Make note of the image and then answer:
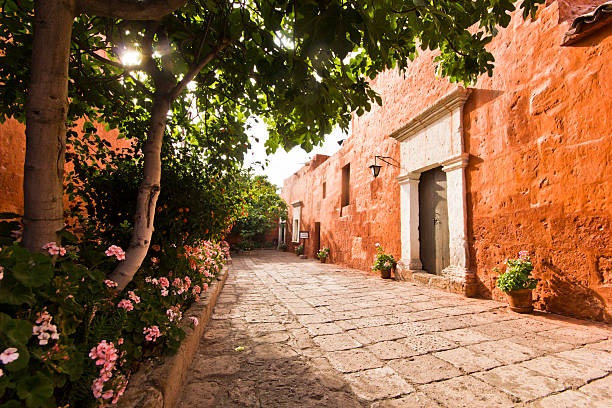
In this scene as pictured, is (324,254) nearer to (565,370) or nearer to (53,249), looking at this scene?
(565,370)

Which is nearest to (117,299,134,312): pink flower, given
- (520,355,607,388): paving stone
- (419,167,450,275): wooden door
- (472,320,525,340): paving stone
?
(520,355,607,388): paving stone

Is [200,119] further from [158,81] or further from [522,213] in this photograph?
A: [522,213]

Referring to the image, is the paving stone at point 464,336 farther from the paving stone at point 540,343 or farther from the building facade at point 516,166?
the building facade at point 516,166

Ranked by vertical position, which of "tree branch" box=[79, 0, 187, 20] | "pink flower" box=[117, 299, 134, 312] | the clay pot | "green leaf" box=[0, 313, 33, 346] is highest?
"tree branch" box=[79, 0, 187, 20]

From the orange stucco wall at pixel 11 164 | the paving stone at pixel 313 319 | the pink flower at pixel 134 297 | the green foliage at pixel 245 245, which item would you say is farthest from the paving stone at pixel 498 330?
the green foliage at pixel 245 245

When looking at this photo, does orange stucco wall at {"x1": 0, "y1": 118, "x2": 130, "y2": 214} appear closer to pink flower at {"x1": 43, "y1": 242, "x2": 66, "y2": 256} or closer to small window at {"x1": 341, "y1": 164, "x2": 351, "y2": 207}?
pink flower at {"x1": 43, "y1": 242, "x2": 66, "y2": 256}

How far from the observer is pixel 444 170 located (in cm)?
505

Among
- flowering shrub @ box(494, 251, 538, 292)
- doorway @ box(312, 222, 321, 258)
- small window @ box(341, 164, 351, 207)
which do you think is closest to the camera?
flowering shrub @ box(494, 251, 538, 292)

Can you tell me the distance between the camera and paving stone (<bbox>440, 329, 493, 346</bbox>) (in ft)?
8.16

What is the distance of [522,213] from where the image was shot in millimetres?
3709

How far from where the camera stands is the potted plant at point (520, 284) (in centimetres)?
335

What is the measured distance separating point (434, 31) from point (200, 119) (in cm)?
240

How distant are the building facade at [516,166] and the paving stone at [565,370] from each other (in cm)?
140

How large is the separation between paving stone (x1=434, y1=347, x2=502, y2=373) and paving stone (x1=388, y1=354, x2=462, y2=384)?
2.8 inches
